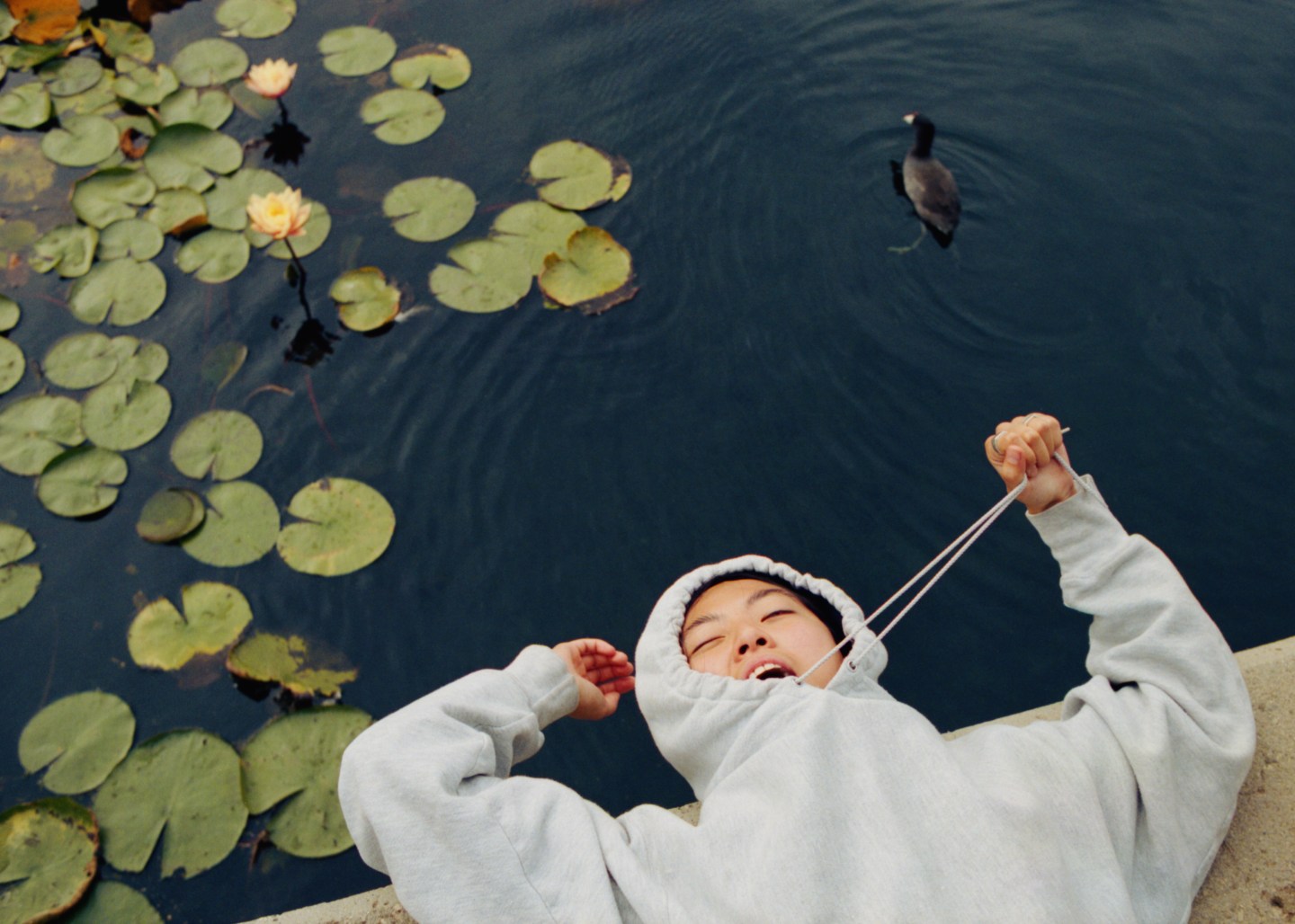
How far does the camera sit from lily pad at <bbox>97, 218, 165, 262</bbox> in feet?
11.3

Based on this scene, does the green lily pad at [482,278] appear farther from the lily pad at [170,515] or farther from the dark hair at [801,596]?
the dark hair at [801,596]

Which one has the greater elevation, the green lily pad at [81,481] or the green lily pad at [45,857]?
the green lily pad at [81,481]

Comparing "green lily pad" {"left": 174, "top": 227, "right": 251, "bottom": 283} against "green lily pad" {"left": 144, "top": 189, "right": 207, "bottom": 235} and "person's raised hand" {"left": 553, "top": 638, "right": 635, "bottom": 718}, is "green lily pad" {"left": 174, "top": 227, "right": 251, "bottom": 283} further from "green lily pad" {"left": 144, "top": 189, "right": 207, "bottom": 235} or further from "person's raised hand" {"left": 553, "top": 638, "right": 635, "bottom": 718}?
"person's raised hand" {"left": 553, "top": 638, "right": 635, "bottom": 718}

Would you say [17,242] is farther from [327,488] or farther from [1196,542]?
[1196,542]

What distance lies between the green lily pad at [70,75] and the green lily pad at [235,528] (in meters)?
2.11

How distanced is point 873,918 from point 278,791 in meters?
1.62

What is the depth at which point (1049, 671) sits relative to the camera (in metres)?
2.58

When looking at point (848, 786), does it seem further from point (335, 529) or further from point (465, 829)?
point (335, 529)

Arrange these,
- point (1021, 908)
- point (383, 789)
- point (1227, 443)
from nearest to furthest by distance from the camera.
Result: 1. point (1021, 908)
2. point (383, 789)
3. point (1227, 443)

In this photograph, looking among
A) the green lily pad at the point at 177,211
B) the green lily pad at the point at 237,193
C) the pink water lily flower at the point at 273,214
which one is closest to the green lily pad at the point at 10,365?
the green lily pad at the point at 177,211

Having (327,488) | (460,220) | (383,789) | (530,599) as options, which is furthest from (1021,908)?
(460,220)

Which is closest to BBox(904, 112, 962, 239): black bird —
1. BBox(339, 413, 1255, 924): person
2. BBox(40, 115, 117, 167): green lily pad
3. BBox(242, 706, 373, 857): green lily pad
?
BBox(339, 413, 1255, 924): person

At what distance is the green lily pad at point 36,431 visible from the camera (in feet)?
9.89

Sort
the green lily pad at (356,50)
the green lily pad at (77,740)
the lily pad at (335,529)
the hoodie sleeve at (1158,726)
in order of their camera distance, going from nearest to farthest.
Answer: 1. the hoodie sleeve at (1158,726)
2. the green lily pad at (77,740)
3. the lily pad at (335,529)
4. the green lily pad at (356,50)
